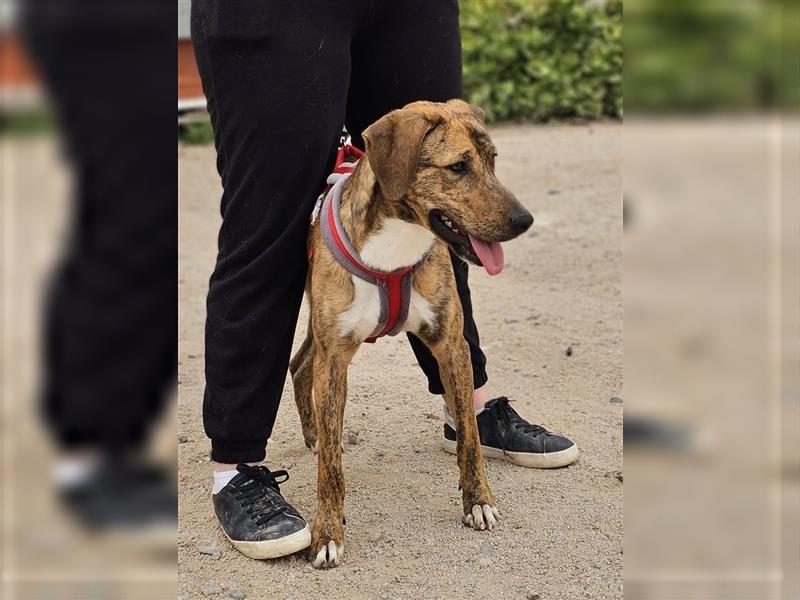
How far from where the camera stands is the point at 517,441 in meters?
3.47

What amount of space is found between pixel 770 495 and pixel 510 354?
12.4 feet

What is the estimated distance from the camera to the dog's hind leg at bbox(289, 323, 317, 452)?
3566 mm

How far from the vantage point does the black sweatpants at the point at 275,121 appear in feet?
8.75

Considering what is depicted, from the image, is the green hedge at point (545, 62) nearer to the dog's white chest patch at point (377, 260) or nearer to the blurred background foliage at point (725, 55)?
the dog's white chest patch at point (377, 260)

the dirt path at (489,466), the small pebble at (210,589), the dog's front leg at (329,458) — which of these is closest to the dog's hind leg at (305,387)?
the dirt path at (489,466)

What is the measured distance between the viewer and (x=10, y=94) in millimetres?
582

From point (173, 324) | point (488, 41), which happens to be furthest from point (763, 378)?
point (488, 41)

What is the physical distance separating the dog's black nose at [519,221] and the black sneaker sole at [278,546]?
1120 mm

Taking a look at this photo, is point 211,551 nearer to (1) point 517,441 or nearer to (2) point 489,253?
(1) point 517,441

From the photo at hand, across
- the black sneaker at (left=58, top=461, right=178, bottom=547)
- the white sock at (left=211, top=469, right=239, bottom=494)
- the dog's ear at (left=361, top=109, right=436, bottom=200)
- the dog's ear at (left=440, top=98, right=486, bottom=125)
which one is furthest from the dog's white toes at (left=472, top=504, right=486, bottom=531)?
the black sneaker at (left=58, top=461, right=178, bottom=547)

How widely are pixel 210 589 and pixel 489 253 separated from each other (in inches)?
49.6

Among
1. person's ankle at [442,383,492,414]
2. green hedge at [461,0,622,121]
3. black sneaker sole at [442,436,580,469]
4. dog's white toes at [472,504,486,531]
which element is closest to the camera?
dog's white toes at [472,504,486,531]

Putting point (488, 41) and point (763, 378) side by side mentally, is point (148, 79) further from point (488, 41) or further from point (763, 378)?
point (488, 41)

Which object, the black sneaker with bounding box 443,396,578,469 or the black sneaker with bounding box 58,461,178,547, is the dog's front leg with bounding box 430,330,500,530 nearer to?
the black sneaker with bounding box 443,396,578,469
